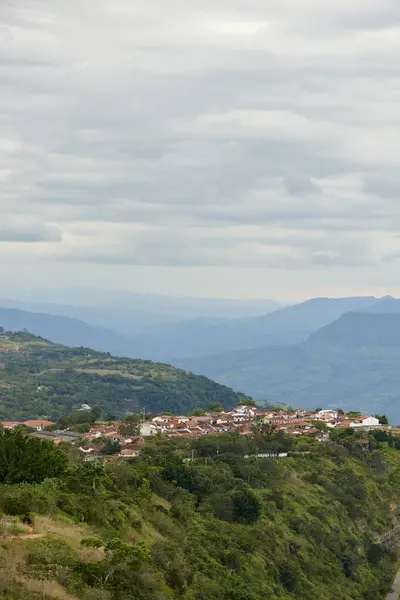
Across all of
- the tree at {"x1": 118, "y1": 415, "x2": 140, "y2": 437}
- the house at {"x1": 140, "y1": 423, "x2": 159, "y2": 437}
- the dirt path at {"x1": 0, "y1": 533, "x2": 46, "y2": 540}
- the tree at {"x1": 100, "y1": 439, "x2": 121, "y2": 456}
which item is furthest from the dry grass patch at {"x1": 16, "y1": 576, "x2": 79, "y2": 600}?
the house at {"x1": 140, "y1": 423, "x2": 159, "y2": 437}

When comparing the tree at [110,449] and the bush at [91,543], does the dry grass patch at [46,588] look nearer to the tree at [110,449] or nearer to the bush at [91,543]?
the bush at [91,543]

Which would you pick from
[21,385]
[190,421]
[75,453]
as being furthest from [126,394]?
[75,453]

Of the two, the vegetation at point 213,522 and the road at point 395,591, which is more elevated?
the vegetation at point 213,522

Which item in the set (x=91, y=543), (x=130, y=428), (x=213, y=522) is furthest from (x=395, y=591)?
(x=91, y=543)

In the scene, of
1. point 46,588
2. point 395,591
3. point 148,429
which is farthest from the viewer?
point 148,429

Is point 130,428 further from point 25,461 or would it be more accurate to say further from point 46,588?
point 46,588

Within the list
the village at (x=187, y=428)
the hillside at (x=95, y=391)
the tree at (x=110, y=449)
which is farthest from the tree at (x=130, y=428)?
the hillside at (x=95, y=391)
